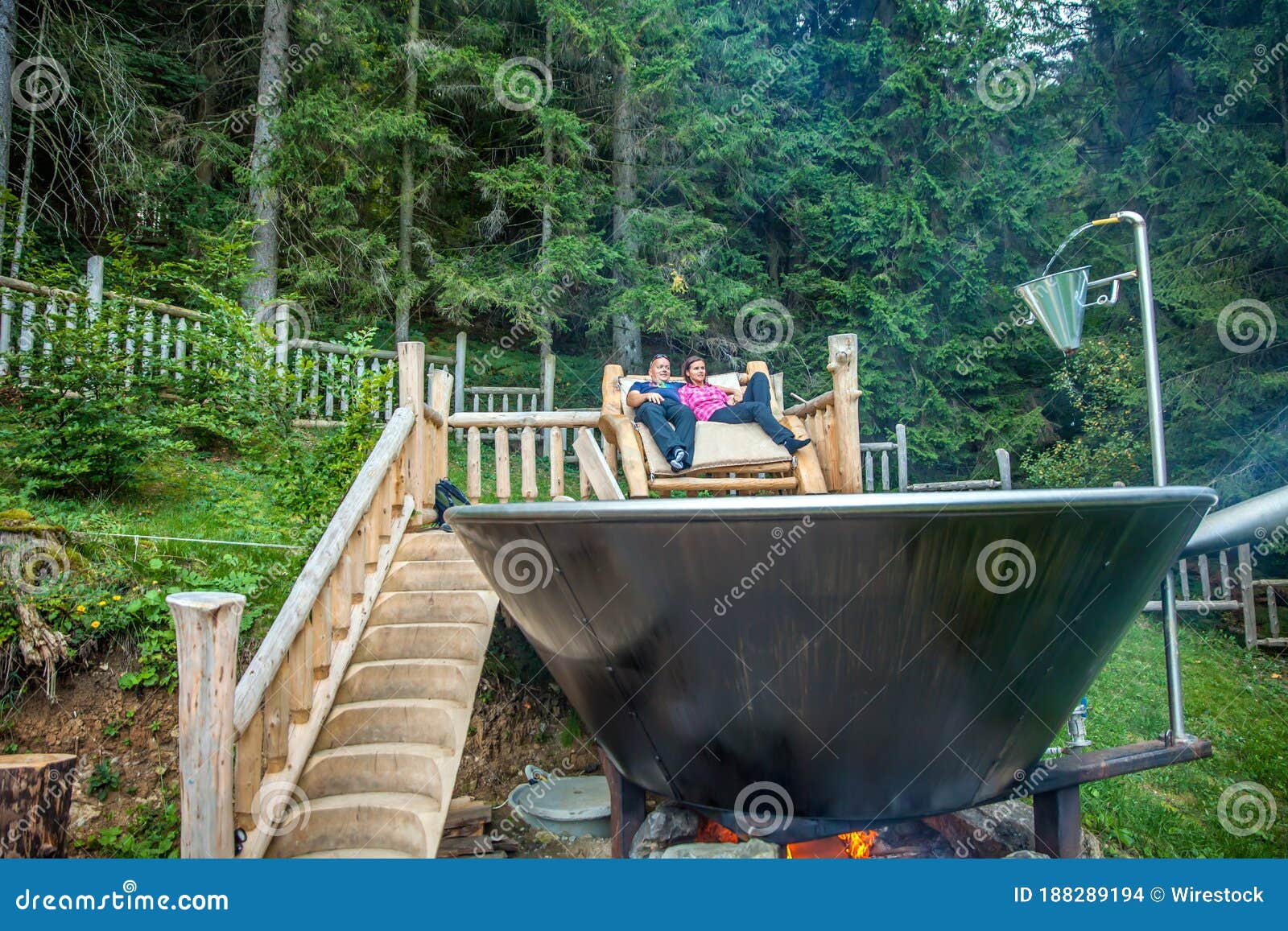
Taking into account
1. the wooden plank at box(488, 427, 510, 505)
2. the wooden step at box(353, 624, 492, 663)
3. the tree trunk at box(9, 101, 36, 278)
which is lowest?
the wooden step at box(353, 624, 492, 663)

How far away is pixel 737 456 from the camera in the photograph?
139 inches

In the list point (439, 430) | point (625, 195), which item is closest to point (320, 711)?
point (439, 430)

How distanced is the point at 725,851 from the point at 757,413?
7.66ft

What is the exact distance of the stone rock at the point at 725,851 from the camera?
1.73 m

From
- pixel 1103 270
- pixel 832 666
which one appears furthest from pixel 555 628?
pixel 1103 270

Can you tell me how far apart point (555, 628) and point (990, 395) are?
28.4 feet

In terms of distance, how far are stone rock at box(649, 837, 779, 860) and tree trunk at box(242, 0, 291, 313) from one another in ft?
23.8

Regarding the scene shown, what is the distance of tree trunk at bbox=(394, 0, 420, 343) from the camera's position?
812cm

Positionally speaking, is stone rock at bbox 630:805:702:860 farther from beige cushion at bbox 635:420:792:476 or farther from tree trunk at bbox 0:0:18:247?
tree trunk at bbox 0:0:18:247

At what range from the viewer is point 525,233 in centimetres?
930

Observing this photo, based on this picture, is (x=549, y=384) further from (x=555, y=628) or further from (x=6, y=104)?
(x=555, y=628)

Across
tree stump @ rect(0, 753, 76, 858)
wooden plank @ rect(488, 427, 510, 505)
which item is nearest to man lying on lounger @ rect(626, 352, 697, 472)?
wooden plank @ rect(488, 427, 510, 505)

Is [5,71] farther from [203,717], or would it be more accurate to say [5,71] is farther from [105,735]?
[203,717]

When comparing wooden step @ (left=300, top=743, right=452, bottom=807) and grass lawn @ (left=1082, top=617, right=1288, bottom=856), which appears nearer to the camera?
wooden step @ (left=300, top=743, right=452, bottom=807)
